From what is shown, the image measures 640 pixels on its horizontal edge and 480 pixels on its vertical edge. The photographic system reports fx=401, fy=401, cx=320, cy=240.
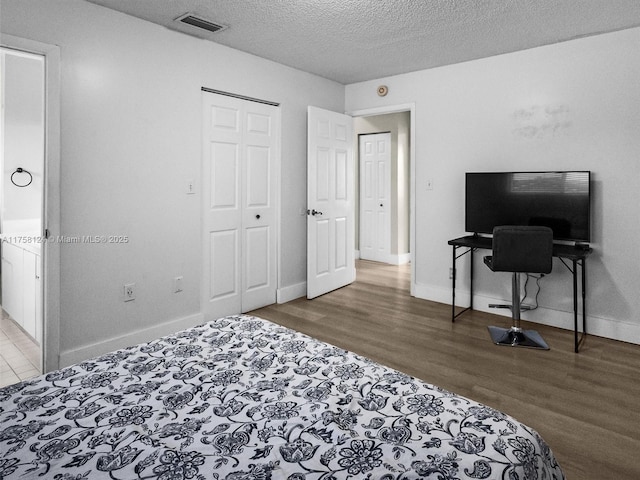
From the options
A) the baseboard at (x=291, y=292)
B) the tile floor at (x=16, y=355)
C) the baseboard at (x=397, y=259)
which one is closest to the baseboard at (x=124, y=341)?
the tile floor at (x=16, y=355)

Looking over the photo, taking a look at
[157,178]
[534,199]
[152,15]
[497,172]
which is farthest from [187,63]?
[534,199]

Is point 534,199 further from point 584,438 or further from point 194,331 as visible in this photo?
point 194,331

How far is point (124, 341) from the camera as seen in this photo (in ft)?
10.3

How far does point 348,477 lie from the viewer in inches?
38.0

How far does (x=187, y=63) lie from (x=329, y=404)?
3.16 meters

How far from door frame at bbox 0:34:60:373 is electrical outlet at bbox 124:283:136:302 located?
471mm

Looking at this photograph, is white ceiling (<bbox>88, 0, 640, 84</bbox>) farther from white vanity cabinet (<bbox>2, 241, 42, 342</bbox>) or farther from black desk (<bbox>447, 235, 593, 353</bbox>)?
white vanity cabinet (<bbox>2, 241, 42, 342</bbox>)

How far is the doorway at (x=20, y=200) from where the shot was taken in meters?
3.22

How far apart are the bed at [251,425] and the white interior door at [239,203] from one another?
2.23 meters

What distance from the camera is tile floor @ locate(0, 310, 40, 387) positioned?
2.78 meters

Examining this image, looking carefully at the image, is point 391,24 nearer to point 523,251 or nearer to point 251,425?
point 523,251

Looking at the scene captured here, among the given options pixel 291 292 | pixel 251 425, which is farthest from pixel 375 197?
pixel 251 425

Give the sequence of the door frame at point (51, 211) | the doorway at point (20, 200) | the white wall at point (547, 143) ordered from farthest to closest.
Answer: the white wall at point (547, 143) < the doorway at point (20, 200) < the door frame at point (51, 211)

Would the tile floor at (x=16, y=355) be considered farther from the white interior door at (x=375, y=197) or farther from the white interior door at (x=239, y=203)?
the white interior door at (x=375, y=197)
